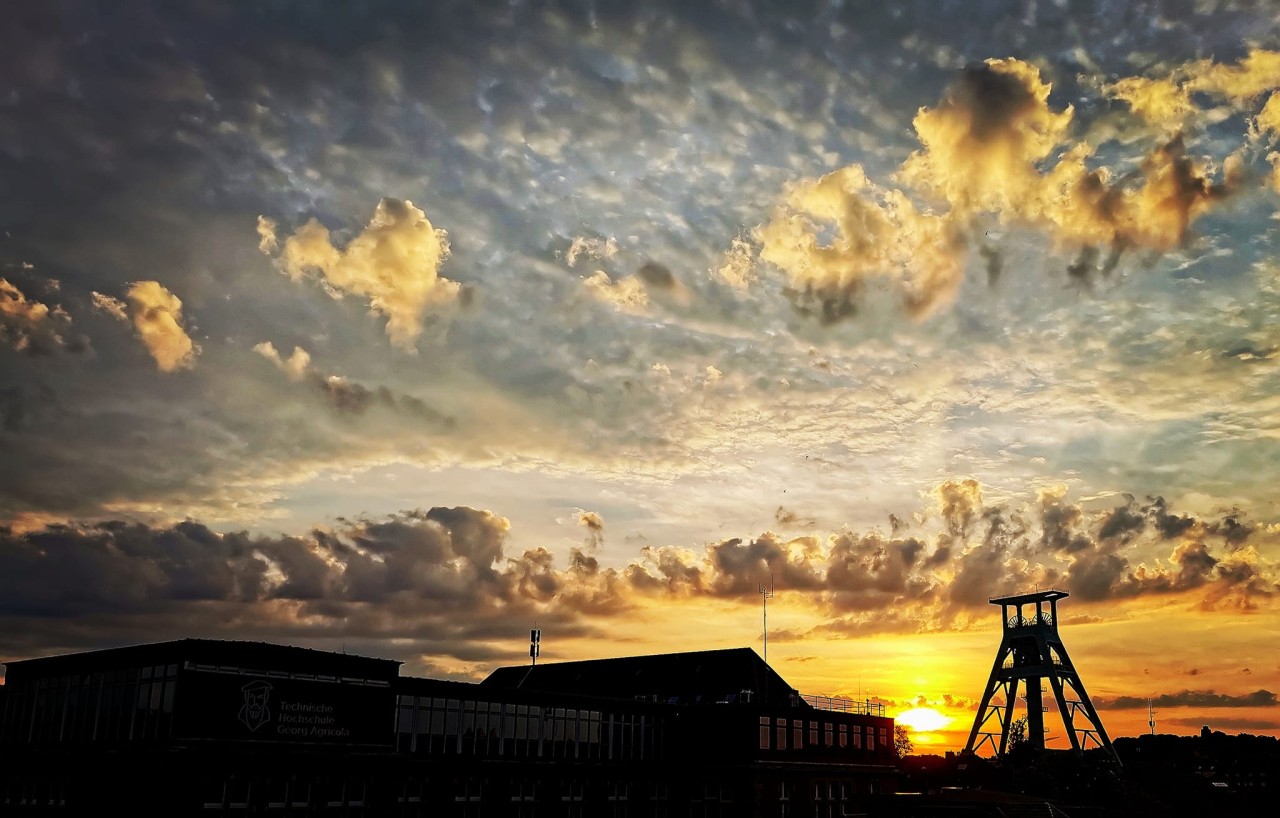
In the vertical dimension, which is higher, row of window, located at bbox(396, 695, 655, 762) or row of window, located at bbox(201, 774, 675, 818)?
row of window, located at bbox(396, 695, 655, 762)

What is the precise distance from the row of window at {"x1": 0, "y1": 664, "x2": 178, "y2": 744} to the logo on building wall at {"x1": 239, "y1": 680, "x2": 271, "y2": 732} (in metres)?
3.09

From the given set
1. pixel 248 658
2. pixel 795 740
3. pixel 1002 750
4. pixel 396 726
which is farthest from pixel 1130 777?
pixel 248 658

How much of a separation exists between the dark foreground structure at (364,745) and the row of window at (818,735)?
171 millimetres

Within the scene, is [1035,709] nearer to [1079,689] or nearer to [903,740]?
[1079,689]

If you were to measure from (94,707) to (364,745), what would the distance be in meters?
13.7

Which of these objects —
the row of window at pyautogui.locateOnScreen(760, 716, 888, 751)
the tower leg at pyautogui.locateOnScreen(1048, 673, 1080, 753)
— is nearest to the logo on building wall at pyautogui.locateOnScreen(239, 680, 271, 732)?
the row of window at pyautogui.locateOnScreen(760, 716, 888, 751)

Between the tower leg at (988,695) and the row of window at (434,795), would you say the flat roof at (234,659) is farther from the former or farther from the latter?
the tower leg at (988,695)

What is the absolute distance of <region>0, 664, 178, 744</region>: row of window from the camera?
149 ft

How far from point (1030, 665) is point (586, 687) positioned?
186ft

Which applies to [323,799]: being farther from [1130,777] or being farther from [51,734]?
[1130,777]

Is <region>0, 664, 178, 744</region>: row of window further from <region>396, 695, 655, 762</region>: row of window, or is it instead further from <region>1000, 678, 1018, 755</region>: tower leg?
<region>1000, 678, 1018, 755</region>: tower leg

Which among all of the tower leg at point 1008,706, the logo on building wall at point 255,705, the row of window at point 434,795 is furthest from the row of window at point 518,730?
the tower leg at point 1008,706

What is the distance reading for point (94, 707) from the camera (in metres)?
50.0

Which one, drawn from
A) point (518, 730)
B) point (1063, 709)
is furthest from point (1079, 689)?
point (518, 730)
